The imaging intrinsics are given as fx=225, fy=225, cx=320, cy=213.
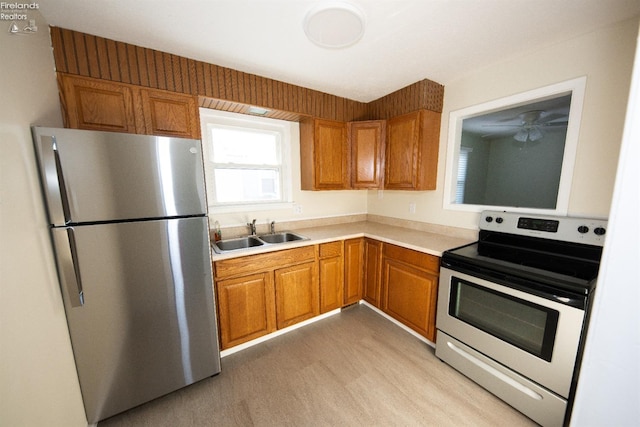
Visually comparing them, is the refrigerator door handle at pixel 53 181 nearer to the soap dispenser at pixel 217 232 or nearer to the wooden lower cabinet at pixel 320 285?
the wooden lower cabinet at pixel 320 285

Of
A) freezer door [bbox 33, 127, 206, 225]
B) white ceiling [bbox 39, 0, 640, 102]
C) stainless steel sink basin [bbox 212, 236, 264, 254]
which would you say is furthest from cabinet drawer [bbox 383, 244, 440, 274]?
freezer door [bbox 33, 127, 206, 225]

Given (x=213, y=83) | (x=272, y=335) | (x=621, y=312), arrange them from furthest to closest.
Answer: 1. (x=272, y=335)
2. (x=213, y=83)
3. (x=621, y=312)

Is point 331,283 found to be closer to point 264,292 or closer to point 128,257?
point 264,292

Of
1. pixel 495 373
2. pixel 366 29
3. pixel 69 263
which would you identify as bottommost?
pixel 495 373

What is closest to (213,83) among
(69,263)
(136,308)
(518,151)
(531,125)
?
(69,263)

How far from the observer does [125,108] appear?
5.12ft

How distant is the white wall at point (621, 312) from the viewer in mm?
712

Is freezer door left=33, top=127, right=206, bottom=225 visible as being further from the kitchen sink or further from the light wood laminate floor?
the light wood laminate floor

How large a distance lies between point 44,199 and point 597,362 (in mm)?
2484

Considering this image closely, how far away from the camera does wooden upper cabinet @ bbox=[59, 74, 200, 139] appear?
4.71 feet

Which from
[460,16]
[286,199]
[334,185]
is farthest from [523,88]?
[286,199]

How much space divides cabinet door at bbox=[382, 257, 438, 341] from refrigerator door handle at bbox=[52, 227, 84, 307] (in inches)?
88.7

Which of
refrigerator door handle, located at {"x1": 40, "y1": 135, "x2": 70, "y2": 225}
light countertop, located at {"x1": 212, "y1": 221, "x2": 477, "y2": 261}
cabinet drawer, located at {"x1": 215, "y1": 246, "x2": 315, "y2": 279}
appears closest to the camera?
refrigerator door handle, located at {"x1": 40, "y1": 135, "x2": 70, "y2": 225}

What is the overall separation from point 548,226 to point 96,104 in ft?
10.6
